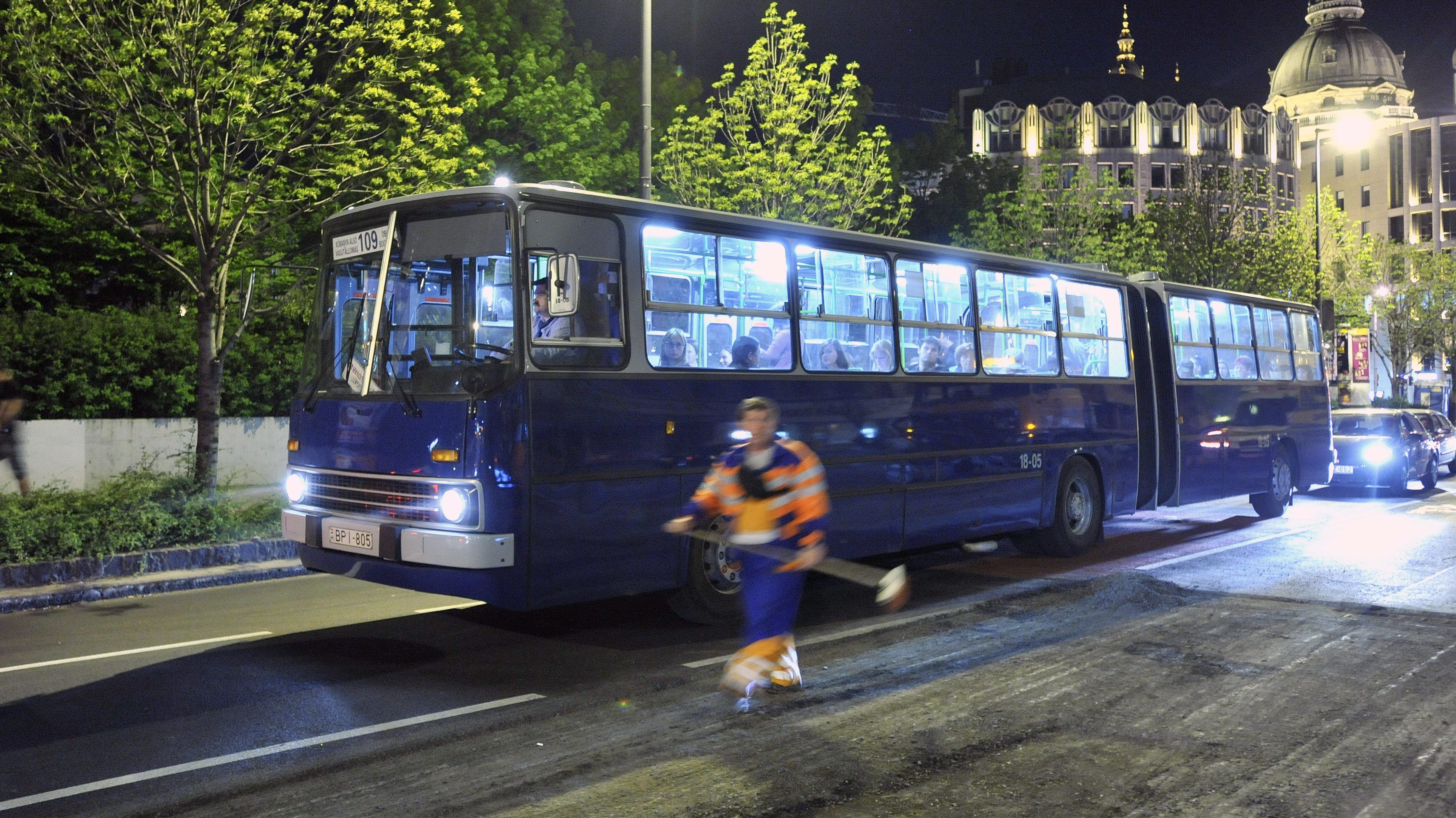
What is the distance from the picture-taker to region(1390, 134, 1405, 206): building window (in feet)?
372

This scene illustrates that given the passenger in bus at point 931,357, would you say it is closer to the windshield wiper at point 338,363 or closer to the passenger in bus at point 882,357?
the passenger in bus at point 882,357

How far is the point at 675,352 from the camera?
9008 mm

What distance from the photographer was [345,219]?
9.07 meters

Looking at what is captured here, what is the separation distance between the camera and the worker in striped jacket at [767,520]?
691 cm

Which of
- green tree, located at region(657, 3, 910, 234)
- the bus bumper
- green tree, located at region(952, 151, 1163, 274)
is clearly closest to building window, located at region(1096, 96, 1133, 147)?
green tree, located at region(952, 151, 1163, 274)

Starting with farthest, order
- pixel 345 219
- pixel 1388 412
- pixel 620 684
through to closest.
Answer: pixel 1388 412 → pixel 345 219 → pixel 620 684

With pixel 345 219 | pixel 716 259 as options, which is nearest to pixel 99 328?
pixel 345 219

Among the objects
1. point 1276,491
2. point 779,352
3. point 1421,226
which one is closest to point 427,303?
point 779,352

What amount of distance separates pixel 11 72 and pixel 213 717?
10818 millimetres

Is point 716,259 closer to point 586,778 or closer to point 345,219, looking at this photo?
point 345,219

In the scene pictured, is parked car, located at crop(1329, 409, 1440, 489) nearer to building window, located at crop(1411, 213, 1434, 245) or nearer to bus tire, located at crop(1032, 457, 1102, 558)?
bus tire, located at crop(1032, 457, 1102, 558)

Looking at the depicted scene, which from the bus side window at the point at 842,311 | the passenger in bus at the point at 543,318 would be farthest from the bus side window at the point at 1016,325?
the passenger in bus at the point at 543,318

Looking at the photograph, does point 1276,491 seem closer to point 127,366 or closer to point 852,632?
point 852,632

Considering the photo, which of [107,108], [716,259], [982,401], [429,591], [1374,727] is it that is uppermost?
[107,108]
